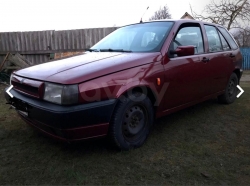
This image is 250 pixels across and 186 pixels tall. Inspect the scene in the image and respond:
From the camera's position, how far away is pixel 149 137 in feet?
9.87

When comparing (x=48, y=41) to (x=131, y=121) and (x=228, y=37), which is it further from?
(x=131, y=121)

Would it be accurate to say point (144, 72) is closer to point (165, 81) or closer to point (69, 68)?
point (165, 81)

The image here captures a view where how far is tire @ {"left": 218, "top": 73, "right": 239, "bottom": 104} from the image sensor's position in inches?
172

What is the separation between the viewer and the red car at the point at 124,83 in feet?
7.02

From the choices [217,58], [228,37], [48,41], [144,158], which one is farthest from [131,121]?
[48,41]

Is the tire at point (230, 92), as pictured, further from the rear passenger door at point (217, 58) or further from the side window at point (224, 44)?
the side window at point (224, 44)

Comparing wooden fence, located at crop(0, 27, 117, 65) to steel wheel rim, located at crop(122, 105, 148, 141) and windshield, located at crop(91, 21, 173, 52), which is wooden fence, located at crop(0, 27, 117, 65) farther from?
steel wheel rim, located at crop(122, 105, 148, 141)

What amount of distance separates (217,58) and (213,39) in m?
0.39

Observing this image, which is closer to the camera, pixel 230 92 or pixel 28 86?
pixel 28 86

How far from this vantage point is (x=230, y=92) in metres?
4.50

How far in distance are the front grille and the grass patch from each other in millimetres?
743

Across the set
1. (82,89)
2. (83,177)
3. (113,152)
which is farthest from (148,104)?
(83,177)

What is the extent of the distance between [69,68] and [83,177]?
45.6 inches

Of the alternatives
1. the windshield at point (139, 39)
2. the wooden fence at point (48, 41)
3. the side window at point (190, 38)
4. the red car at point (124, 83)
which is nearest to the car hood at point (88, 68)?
the red car at point (124, 83)
